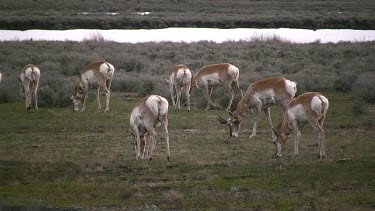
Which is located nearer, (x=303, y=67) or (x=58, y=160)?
(x=58, y=160)

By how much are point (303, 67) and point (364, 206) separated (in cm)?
2690

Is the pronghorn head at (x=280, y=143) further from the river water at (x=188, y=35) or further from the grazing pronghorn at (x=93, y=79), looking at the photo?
the river water at (x=188, y=35)

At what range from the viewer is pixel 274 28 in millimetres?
67062

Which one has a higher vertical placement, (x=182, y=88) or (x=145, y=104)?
(x=145, y=104)

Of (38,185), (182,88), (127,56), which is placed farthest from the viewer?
(127,56)

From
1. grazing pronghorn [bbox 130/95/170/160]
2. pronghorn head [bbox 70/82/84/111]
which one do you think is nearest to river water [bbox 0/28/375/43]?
pronghorn head [bbox 70/82/84/111]

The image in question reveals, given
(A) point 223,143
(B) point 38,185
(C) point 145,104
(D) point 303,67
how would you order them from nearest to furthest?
(B) point 38,185, (C) point 145,104, (A) point 223,143, (D) point 303,67

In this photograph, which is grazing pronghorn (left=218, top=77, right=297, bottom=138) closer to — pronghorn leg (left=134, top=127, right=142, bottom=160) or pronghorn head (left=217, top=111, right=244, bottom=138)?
pronghorn head (left=217, top=111, right=244, bottom=138)

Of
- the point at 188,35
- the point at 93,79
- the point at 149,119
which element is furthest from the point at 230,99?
the point at 188,35

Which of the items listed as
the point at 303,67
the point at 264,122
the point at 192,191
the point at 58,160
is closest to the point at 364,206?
the point at 192,191

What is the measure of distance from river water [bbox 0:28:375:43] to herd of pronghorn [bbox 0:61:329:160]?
84.3 ft

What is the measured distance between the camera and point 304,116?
16.6 m

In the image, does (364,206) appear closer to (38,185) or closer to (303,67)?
(38,185)

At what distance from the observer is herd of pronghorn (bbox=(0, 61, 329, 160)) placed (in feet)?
54.3
